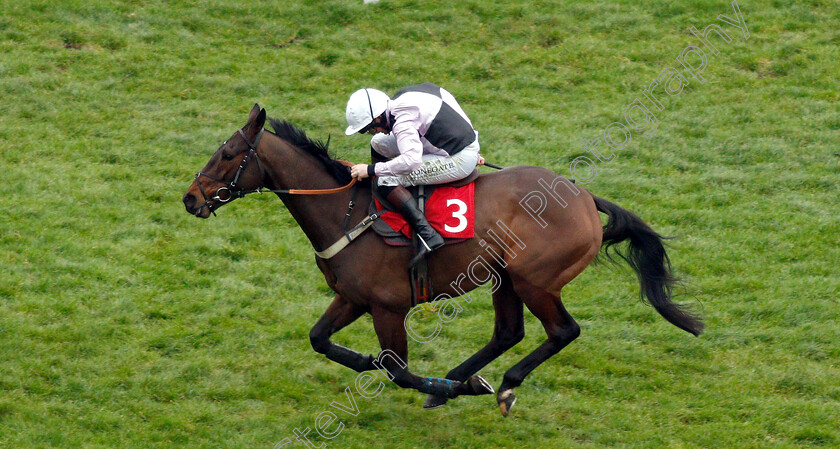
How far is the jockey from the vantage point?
19.4 ft

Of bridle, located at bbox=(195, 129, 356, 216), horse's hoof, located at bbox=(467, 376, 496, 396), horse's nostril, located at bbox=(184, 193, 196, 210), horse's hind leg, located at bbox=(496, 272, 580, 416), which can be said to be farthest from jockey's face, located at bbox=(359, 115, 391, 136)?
horse's hoof, located at bbox=(467, 376, 496, 396)

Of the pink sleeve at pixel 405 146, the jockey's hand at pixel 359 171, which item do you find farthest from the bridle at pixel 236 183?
the pink sleeve at pixel 405 146

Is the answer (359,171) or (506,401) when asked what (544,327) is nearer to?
(506,401)

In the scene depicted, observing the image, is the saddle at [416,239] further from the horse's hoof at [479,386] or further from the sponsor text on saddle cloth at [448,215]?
the horse's hoof at [479,386]

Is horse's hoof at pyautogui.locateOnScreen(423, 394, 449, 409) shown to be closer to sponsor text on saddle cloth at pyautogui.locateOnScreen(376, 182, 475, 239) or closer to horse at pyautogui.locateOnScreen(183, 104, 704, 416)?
horse at pyautogui.locateOnScreen(183, 104, 704, 416)

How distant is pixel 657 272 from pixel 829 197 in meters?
4.01

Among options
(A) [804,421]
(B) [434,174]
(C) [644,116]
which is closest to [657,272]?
(A) [804,421]

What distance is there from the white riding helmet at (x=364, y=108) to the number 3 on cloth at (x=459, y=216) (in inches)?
32.0

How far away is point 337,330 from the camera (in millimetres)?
6391

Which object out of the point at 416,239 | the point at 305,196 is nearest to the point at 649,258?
the point at 416,239

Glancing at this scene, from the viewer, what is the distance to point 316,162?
6.28 metres

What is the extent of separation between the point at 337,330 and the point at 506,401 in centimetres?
134

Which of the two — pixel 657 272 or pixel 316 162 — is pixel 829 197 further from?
pixel 316 162

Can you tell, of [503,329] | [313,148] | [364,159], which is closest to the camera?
[313,148]
